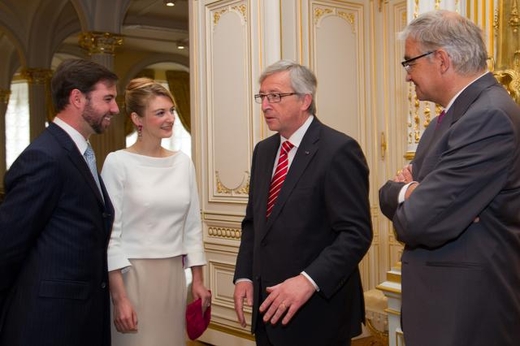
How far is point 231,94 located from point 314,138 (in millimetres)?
2669

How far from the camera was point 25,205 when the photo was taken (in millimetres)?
2084

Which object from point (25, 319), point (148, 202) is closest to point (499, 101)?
point (148, 202)

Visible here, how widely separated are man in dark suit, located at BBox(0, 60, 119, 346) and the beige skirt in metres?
0.35

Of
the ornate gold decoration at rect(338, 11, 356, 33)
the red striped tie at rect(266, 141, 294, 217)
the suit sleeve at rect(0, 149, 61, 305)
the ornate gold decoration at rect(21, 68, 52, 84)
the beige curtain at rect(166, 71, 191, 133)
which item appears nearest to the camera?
the suit sleeve at rect(0, 149, 61, 305)

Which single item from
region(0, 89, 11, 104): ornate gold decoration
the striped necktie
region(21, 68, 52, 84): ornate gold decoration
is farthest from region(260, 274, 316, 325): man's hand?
region(0, 89, 11, 104): ornate gold decoration

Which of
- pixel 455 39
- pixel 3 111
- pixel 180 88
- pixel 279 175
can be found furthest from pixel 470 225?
pixel 3 111

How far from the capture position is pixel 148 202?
271 centimetres

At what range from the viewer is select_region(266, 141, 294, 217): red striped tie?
2480mm

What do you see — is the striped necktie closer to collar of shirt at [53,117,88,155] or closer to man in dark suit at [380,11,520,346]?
collar of shirt at [53,117,88,155]

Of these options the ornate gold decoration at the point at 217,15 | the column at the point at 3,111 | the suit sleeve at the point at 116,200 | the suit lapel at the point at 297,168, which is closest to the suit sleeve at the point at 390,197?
the suit lapel at the point at 297,168

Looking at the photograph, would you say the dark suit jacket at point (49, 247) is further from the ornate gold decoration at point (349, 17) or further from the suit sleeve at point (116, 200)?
the ornate gold decoration at point (349, 17)

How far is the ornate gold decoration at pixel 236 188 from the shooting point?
194 inches

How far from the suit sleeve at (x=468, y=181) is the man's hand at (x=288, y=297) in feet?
1.66

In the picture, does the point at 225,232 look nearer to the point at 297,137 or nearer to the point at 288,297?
the point at 297,137
